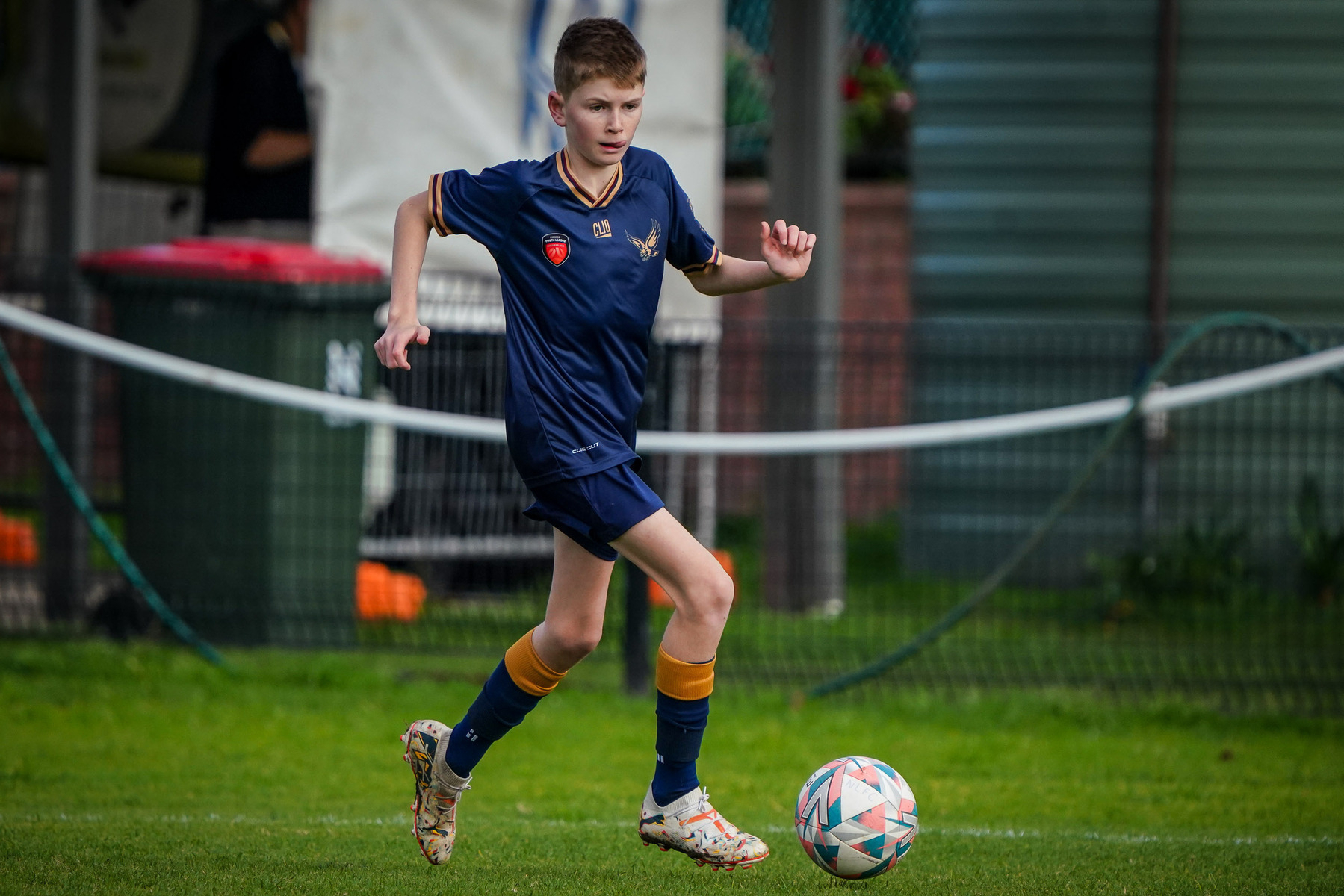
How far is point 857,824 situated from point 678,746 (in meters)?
0.47

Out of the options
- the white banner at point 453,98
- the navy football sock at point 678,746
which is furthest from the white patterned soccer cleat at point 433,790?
the white banner at point 453,98

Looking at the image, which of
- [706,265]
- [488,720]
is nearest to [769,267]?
[706,265]

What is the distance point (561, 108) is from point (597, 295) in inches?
17.8

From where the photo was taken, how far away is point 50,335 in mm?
6051

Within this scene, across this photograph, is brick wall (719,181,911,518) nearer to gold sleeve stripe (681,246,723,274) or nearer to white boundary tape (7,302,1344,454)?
white boundary tape (7,302,1344,454)

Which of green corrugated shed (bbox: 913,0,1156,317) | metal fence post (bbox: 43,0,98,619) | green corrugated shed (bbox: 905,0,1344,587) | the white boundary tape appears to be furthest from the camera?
green corrugated shed (bbox: 913,0,1156,317)

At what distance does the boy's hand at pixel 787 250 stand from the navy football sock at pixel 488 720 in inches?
47.6

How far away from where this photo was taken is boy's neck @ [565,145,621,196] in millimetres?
3529

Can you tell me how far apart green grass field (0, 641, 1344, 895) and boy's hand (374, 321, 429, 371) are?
1.21 meters

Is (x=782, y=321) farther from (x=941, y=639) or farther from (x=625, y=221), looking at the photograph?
(x=625, y=221)

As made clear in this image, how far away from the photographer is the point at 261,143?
8.54m

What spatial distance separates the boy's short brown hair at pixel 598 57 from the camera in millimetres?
3400

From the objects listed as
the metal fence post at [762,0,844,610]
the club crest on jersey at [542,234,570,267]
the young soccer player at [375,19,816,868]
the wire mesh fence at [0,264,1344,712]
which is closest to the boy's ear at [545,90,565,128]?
the young soccer player at [375,19,816,868]

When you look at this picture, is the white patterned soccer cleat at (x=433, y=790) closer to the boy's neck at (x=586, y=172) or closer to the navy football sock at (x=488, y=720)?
the navy football sock at (x=488, y=720)
